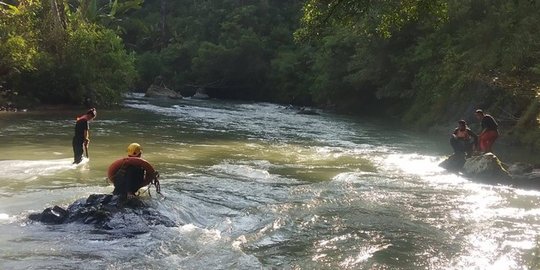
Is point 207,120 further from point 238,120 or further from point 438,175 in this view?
point 438,175

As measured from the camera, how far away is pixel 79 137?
14.6 m

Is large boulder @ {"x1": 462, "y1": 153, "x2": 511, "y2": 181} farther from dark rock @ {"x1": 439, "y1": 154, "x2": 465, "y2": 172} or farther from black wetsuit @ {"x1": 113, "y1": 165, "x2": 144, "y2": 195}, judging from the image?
black wetsuit @ {"x1": 113, "y1": 165, "x2": 144, "y2": 195}

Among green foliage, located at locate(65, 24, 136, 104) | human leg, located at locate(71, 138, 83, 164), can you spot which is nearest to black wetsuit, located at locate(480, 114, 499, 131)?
human leg, located at locate(71, 138, 83, 164)

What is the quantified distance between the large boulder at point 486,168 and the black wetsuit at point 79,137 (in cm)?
984

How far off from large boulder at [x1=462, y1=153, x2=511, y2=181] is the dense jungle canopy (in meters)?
3.56

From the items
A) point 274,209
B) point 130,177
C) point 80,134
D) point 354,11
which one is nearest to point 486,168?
point 354,11

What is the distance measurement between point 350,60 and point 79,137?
27.5 meters

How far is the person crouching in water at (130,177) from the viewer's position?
9.58 metres

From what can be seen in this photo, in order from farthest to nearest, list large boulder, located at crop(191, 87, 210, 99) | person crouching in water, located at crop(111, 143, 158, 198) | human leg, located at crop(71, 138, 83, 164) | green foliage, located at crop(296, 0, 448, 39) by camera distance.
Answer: large boulder, located at crop(191, 87, 210, 99)
human leg, located at crop(71, 138, 83, 164)
green foliage, located at crop(296, 0, 448, 39)
person crouching in water, located at crop(111, 143, 158, 198)

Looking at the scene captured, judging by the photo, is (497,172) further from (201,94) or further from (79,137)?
(201,94)

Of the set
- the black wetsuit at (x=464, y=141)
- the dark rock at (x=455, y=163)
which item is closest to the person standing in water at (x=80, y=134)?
the dark rock at (x=455, y=163)

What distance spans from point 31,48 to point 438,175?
2352cm

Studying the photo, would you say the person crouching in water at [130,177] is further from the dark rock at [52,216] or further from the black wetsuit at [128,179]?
the dark rock at [52,216]

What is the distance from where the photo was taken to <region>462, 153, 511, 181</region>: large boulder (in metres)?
14.0
